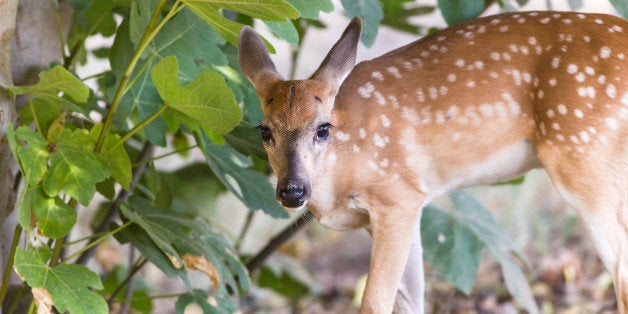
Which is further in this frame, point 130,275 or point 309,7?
point 130,275

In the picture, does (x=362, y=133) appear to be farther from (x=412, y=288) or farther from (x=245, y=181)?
(x=245, y=181)

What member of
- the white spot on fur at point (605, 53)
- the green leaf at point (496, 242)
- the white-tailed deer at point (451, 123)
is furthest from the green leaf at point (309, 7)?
the green leaf at point (496, 242)

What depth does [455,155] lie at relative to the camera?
172 centimetres

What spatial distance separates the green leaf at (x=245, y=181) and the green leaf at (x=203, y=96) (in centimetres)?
23

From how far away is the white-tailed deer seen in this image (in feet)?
5.25

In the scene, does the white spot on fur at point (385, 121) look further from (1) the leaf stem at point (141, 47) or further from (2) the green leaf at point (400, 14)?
(2) the green leaf at point (400, 14)

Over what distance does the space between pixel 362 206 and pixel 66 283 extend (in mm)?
553

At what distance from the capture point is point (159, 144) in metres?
2.01

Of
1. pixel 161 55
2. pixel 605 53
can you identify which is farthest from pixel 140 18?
pixel 605 53

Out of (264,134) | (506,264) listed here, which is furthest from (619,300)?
(506,264)

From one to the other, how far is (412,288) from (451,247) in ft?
2.00

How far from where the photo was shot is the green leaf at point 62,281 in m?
1.70

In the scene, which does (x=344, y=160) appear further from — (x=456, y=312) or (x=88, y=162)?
(x=456, y=312)

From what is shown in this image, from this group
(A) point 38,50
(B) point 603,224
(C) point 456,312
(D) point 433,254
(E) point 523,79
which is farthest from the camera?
(C) point 456,312
